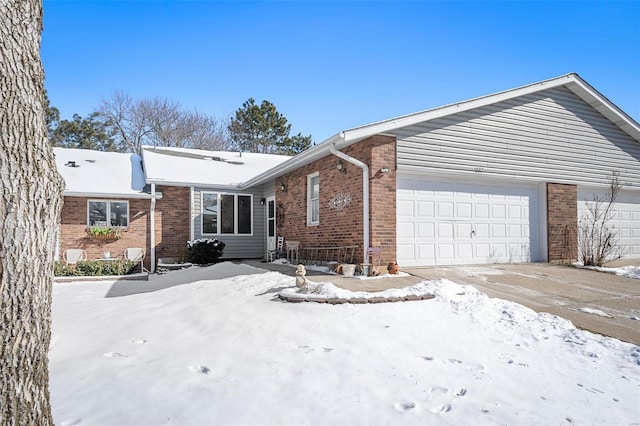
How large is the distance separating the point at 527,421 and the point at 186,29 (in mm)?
10460

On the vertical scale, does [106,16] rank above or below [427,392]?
above

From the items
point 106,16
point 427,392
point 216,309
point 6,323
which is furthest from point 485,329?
point 106,16

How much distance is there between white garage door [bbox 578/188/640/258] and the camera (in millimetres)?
11149

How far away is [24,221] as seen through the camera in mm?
1851

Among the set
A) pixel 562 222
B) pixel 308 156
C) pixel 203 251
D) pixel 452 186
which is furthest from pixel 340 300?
pixel 203 251

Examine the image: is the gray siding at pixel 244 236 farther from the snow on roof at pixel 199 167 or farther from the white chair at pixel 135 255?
the white chair at pixel 135 255

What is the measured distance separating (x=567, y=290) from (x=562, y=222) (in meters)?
4.25

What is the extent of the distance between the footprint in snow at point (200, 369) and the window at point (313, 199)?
7308 millimetres

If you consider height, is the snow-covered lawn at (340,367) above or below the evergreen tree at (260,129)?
below

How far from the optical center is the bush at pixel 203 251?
12.5m

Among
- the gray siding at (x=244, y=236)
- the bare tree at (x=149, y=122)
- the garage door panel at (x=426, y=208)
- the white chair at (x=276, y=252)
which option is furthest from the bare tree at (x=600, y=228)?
the bare tree at (x=149, y=122)

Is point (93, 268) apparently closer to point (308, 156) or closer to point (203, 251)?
point (203, 251)

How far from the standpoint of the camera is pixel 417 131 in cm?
868

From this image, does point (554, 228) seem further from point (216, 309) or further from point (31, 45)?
point (31, 45)
